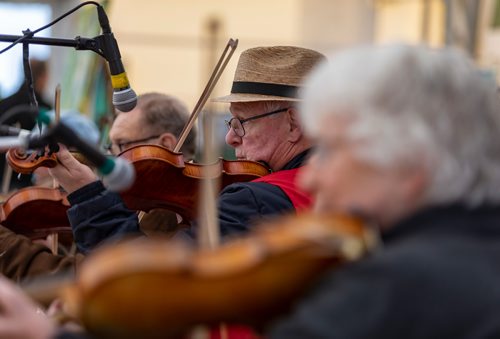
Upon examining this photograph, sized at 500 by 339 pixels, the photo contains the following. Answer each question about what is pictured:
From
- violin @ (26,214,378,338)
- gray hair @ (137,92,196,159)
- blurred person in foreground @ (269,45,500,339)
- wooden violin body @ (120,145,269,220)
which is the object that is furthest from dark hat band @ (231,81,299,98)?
violin @ (26,214,378,338)

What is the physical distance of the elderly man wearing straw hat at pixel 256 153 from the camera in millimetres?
3000

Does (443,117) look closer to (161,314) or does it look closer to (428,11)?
(161,314)

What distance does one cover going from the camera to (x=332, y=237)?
1.67m

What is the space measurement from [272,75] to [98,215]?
79cm

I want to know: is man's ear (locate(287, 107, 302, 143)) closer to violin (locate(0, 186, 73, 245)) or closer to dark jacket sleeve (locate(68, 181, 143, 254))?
dark jacket sleeve (locate(68, 181, 143, 254))

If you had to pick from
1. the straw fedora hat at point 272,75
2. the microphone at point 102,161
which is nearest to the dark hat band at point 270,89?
the straw fedora hat at point 272,75

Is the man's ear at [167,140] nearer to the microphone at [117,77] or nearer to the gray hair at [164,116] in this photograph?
the gray hair at [164,116]

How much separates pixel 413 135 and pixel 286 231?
262 mm

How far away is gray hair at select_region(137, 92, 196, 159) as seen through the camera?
4523mm

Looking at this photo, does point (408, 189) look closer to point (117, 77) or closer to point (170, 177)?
point (117, 77)

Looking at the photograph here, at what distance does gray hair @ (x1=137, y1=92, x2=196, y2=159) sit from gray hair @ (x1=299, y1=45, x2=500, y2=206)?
271cm

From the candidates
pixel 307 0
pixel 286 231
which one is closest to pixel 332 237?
pixel 286 231

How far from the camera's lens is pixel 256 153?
3496mm

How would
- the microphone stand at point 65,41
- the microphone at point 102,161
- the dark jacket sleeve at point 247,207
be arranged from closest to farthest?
1. the microphone at point 102,161
2. the dark jacket sleeve at point 247,207
3. the microphone stand at point 65,41
